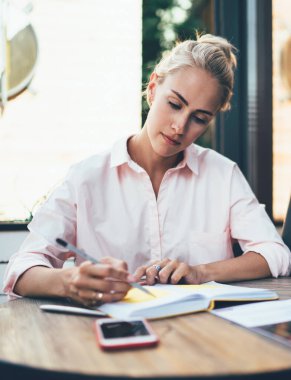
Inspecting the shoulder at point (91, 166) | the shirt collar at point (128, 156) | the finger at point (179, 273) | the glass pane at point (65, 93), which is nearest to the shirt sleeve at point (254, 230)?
the shirt collar at point (128, 156)

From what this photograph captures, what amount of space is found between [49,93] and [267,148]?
3.93 ft

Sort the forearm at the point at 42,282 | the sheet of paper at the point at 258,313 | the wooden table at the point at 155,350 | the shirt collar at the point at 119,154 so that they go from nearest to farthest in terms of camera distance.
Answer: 1. the wooden table at the point at 155,350
2. the sheet of paper at the point at 258,313
3. the forearm at the point at 42,282
4. the shirt collar at the point at 119,154

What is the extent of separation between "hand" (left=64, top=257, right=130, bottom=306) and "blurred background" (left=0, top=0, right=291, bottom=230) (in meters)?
1.20

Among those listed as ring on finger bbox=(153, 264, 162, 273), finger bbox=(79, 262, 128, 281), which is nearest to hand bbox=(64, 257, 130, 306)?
finger bbox=(79, 262, 128, 281)

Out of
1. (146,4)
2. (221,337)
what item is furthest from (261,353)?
(146,4)

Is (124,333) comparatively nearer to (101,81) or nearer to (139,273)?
(139,273)

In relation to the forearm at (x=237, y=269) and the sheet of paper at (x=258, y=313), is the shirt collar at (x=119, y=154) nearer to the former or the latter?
the forearm at (x=237, y=269)

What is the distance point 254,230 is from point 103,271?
30.2 inches

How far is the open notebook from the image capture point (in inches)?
38.9

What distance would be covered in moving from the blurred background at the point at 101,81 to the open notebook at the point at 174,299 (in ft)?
4.01

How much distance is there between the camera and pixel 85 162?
1645mm

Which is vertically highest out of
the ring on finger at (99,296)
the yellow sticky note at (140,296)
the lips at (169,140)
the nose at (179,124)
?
the nose at (179,124)

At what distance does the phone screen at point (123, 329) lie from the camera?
0.84 metres

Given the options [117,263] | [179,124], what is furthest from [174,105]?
[117,263]
